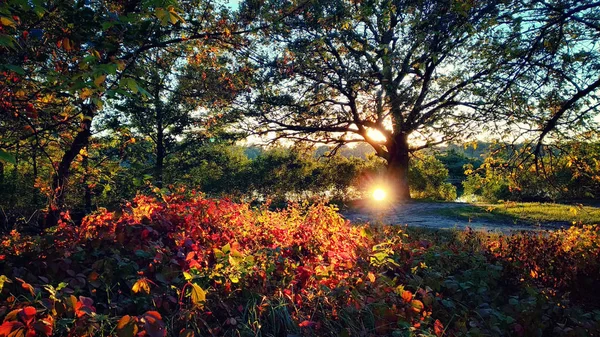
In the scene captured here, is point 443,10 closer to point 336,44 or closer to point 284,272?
point 284,272

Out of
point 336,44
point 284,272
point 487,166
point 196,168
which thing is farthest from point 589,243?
point 196,168

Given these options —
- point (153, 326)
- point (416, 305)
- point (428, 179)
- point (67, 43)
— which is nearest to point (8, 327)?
point (153, 326)

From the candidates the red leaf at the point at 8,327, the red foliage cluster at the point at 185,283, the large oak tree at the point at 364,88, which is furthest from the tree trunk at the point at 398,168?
the red leaf at the point at 8,327

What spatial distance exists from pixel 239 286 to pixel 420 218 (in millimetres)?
10380

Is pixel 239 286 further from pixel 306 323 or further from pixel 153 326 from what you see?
pixel 153 326

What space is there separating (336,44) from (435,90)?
4.65 metres

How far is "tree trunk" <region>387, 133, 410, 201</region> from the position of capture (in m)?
17.2

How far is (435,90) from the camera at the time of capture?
15070 millimetres

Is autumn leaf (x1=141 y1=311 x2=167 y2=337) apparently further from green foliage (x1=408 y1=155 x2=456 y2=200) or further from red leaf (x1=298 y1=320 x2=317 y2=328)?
green foliage (x1=408 y1=155 x2=456 y2=200)

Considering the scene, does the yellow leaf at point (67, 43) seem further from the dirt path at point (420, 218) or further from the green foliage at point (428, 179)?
the green foliage at point (428, 179)

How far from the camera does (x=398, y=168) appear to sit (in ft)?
56.9

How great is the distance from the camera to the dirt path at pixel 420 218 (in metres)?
10.6

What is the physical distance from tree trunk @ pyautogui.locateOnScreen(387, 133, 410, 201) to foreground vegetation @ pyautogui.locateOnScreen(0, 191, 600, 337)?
12806mm

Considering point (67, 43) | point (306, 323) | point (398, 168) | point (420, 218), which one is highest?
point (67, 43)
